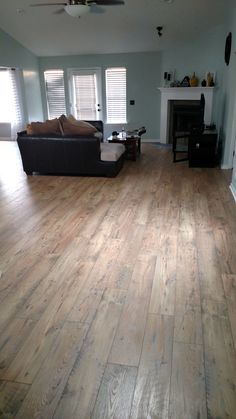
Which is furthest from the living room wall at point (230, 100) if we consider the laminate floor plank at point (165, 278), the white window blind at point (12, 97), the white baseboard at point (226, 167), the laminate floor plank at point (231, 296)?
the white window blind at point (12, 97)

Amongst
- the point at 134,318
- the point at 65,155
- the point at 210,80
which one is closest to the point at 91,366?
the point at 134,318

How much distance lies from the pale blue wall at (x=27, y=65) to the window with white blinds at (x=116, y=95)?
205 cm

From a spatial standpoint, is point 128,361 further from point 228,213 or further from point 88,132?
point 88,132

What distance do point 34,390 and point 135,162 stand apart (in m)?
5.20

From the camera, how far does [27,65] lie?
330 inches

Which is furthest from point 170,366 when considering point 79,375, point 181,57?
point 181,57

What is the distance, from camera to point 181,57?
7.65 meters

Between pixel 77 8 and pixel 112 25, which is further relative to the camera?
pixel 112 25

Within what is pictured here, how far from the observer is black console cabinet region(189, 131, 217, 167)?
225 inches

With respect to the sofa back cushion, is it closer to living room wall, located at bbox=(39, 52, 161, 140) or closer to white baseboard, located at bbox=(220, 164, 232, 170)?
white baseboard, located at bbox=(220, 164, 232, 170)

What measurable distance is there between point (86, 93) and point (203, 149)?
4482mm

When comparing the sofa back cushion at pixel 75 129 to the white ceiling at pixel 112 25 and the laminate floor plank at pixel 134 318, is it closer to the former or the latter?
the white ceiling at pixel 112 25

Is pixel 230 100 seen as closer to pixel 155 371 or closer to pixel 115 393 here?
pixel 155 371

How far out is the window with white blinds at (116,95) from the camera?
846cm
